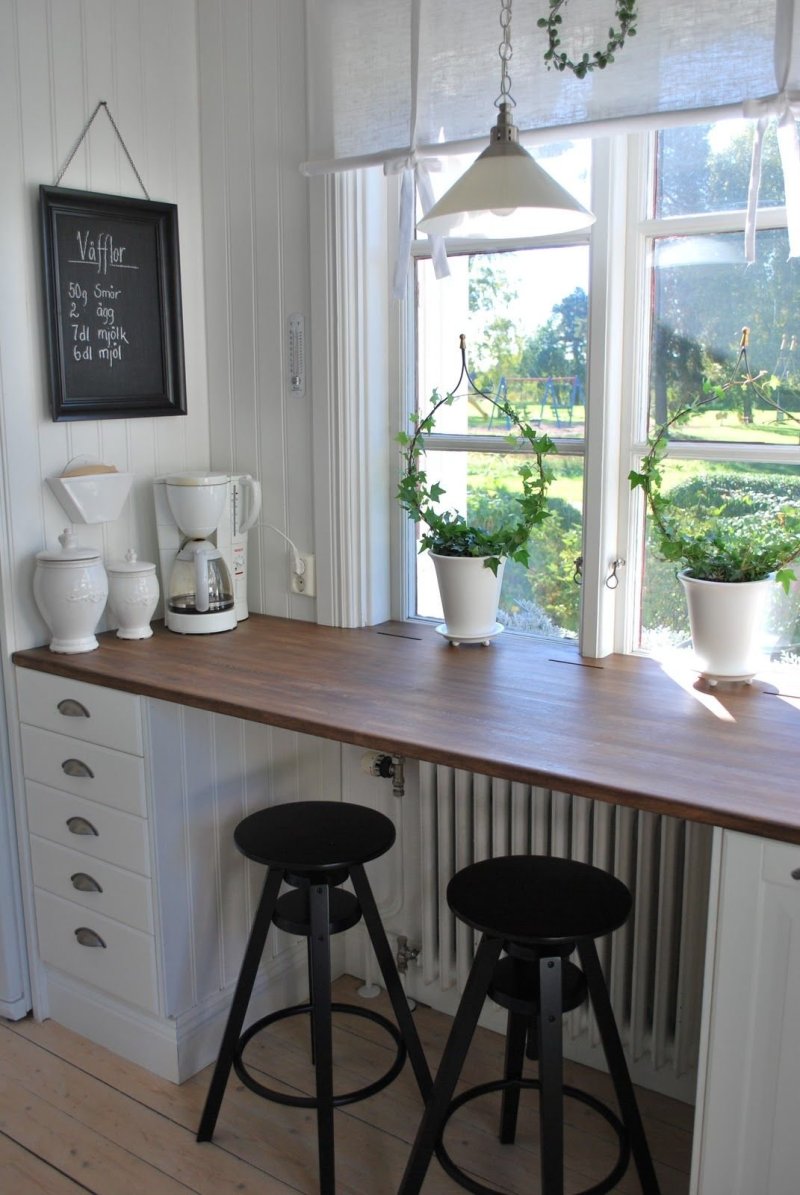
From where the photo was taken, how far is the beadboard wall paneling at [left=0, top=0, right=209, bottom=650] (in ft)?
8.03

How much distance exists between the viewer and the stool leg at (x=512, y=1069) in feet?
6.97

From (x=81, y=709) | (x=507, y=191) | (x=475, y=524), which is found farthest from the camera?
(x=475, y=524)

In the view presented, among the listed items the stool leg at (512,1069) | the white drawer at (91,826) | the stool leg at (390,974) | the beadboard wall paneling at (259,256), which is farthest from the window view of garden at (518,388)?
the white drawer at (91,826)

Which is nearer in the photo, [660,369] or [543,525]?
[660,369]

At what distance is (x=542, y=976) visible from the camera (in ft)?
5.84

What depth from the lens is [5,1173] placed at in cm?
219

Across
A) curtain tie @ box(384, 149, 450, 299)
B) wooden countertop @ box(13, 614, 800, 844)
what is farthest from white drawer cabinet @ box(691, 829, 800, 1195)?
curtain tie @ box(384, 149, 450, 299)

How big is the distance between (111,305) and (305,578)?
79 cm

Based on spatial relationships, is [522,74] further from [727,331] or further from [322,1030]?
[322,1030]

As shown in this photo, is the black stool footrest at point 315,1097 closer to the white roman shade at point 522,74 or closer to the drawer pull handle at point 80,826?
the drawer pull handle at point 80,826

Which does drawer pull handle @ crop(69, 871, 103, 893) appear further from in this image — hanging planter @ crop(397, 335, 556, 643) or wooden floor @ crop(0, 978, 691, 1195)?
hanging planter @ crop(397, 335, 556, 643)

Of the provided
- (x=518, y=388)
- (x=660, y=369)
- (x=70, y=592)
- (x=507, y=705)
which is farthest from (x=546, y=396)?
(x=70, y=592)

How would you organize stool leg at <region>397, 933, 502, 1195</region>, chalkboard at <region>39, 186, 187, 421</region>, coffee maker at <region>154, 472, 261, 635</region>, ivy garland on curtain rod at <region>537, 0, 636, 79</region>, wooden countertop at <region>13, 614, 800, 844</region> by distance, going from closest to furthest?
wooden countertop at <region>13, 614, 800, 844</region> → stool leg at <region>397, 933, 502, 1195</region> → ivy garland on curtain rod at <region>537, 0, 636, 79</region> → chalkboard at <region>39, 186, 187, 421</region> → coffee maker at <region>154, 472, 261, 635</region>

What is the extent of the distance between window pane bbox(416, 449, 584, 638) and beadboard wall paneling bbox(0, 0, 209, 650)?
73 centimetres
